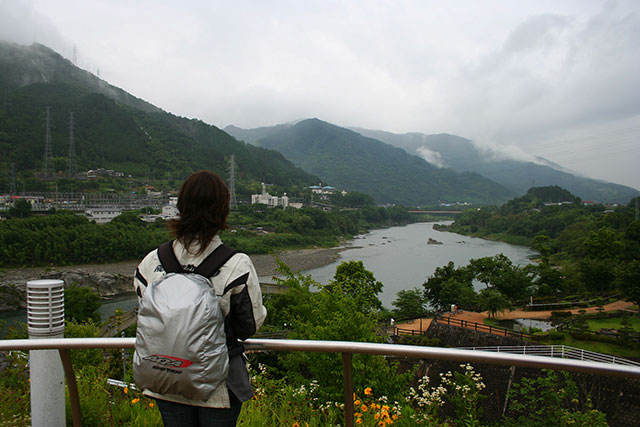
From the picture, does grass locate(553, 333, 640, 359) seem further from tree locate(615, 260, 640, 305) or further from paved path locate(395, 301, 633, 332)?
tree locate(615, 260, 640, 305)

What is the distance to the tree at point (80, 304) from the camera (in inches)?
526

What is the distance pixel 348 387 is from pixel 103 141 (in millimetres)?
68831

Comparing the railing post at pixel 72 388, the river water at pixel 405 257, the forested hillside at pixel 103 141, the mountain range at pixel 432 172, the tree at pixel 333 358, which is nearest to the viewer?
the railing post at pixel 72 388

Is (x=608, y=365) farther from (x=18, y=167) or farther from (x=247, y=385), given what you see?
(x=18, y=167)

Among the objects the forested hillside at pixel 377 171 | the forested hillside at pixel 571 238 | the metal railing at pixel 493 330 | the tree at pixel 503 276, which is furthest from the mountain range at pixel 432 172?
the metal railing at pixel 493 330

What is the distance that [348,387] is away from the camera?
1.20 metres

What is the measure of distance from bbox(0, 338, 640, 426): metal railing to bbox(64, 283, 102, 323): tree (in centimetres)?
1373

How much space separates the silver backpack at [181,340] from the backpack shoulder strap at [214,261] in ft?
0.11

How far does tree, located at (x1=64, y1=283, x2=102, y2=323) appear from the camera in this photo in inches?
526

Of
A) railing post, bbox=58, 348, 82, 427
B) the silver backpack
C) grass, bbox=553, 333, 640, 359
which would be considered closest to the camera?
the silver backpack

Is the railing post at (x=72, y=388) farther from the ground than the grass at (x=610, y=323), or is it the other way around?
the railing post at (x=72, y=388)

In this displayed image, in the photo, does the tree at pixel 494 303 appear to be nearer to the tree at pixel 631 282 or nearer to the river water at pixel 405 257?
the tree at pixel 631 282

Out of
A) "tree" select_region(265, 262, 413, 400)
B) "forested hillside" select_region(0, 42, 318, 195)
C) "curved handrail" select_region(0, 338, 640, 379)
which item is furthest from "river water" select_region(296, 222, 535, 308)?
"forested hillside" select_region(0, 42, 318, 195)

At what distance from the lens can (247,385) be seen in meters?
1.02
